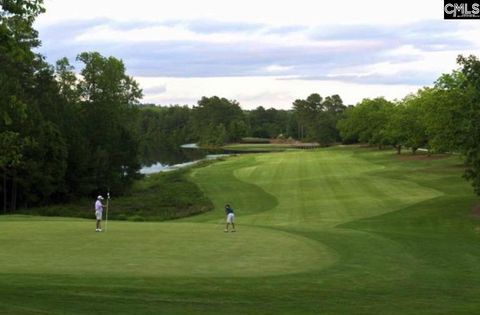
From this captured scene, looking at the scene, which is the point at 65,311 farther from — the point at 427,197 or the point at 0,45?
the point at 427,197

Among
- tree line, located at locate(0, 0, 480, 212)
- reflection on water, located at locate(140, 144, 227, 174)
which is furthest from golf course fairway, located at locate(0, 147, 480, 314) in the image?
reflection on water, located at locate(140, 144, 227, 174)

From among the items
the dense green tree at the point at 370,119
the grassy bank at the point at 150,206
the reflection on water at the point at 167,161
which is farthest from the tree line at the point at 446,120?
the reflection on water at the point at 167,161

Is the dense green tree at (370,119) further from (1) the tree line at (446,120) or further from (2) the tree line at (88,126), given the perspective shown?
(2) the tree line at (88,126)

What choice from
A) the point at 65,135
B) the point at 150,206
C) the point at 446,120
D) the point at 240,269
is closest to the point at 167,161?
the point at 65,135

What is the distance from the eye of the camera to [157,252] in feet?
68.4

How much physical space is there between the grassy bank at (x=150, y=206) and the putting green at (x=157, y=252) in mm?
20303

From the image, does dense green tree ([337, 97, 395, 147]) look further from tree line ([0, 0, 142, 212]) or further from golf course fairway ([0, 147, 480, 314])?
golf course fairway ([0, 147, 480, 314])

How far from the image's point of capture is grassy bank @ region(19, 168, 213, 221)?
50.0 meters

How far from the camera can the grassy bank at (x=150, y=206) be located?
164ft

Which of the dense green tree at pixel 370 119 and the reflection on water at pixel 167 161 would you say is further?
the dense green tree at pixel 370 119

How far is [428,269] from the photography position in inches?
789

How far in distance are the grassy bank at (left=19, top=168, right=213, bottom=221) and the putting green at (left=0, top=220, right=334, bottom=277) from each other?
20.3 meters

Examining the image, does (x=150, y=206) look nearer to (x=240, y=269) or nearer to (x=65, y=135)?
(x=65, y=135)

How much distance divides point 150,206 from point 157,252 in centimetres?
3512
